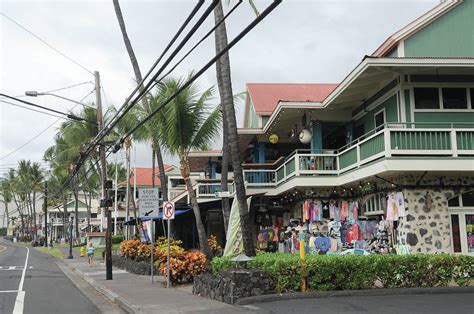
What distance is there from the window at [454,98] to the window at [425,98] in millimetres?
377

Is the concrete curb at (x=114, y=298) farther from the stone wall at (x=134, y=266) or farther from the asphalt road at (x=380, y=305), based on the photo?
the asphalt road at (x=380, y=305)

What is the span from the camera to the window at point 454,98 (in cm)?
1703

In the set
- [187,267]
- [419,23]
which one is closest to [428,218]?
[419,23]

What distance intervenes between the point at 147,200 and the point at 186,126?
2839 millimetres

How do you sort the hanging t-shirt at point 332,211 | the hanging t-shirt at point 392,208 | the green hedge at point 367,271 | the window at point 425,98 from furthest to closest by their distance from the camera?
1. the hanging t-shirt at point 332,211
2. the window at point 425,98
3. the hanging t-shirt at point 392,208
4. the green hedge at point 367,271

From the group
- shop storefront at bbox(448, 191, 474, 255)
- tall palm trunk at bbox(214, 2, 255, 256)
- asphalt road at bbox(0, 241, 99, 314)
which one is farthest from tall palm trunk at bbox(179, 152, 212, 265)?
shop storefront at bbox(448, 191, 474, 255)

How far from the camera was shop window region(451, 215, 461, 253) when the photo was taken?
15930mm

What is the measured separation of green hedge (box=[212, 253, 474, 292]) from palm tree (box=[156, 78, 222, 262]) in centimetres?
523

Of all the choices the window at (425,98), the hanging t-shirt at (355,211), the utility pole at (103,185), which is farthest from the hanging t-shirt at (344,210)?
the utility pole at (103,185)

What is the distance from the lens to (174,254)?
696 inches

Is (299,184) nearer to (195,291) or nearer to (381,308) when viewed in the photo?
(195,291)

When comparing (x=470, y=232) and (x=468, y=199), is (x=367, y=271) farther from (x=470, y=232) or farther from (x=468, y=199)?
(x=468, y=199)

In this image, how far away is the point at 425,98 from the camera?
16.8 meters

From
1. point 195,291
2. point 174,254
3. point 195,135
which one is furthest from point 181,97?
point 195,291
